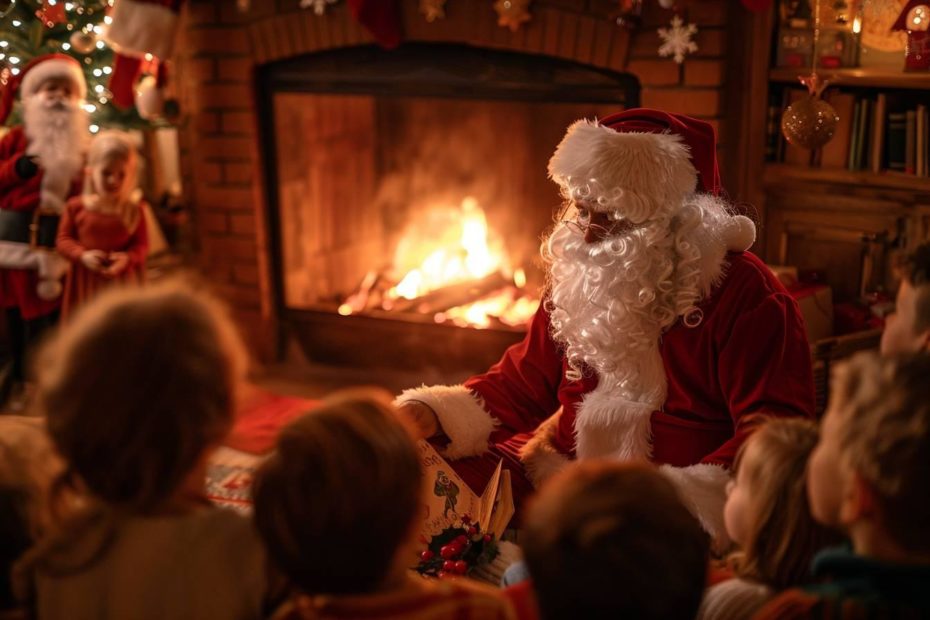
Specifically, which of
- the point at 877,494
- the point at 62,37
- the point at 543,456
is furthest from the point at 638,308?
the point at 62,37

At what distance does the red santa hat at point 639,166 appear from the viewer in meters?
2.12

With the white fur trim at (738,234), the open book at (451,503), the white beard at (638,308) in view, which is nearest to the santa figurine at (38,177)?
the open book at (451,503)

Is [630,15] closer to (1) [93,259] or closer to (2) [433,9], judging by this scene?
(2) [433,9]

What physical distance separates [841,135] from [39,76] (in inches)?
105

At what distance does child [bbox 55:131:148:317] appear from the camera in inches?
144

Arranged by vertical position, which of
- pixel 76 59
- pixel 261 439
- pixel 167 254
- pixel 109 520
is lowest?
pixel 261 439

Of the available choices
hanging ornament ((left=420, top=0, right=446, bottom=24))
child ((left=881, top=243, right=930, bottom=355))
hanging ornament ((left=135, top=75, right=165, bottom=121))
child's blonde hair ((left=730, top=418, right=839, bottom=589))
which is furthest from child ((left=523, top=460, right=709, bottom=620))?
hanging ornament ((left=135, top=75, right=165, bottom=121))

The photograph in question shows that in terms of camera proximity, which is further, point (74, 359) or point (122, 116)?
point (122, 116)

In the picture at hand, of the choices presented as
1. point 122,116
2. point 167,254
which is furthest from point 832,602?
point 167,254

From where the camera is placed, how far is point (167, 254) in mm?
4672

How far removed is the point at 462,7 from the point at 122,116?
143 centimetres

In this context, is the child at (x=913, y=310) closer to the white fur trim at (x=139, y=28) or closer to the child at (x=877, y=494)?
the child at (x=877, y=494)

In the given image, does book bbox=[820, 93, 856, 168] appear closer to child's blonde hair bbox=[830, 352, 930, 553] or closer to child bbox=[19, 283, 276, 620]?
child's blonde hair bbox=[830, 352, 930, 553]

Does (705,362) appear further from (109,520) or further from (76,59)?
(76,59)
